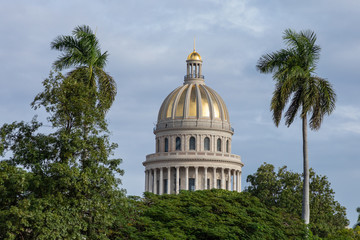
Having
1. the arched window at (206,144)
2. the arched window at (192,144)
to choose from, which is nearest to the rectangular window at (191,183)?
the arched window at (192,144)

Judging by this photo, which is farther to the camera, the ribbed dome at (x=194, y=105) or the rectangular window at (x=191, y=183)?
the ribbed dome at (x=194, y=105)

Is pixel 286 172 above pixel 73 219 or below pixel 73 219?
above

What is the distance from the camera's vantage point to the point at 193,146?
130250 mm

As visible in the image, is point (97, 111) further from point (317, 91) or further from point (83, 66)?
point (317, 91)

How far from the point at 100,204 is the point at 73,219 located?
55.6 inches

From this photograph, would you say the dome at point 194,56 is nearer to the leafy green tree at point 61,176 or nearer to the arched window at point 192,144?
the arched window at point 192,144

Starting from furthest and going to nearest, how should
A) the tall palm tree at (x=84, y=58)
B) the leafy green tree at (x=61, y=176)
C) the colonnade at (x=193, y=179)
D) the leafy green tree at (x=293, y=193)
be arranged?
the colonnade at (x=193, y=179) < the leafy green tree at (x=293, y=193) < the tall palm tree at (x=84, y=58) < the leafy green tree at (x=61, y=176)

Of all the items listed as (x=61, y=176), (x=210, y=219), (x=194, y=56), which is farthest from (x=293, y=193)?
(x=194, y=56)

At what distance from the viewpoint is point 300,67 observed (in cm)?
4156

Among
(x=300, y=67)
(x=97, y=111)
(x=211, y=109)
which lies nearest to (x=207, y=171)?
(x=211, y=109)

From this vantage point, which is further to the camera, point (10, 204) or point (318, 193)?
point (318, 193)

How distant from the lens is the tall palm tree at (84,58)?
39.0 meters

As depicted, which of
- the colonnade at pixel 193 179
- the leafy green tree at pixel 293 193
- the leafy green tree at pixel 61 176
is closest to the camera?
the leafy green tree at pixel 61 176

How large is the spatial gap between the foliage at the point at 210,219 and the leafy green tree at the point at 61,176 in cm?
670
